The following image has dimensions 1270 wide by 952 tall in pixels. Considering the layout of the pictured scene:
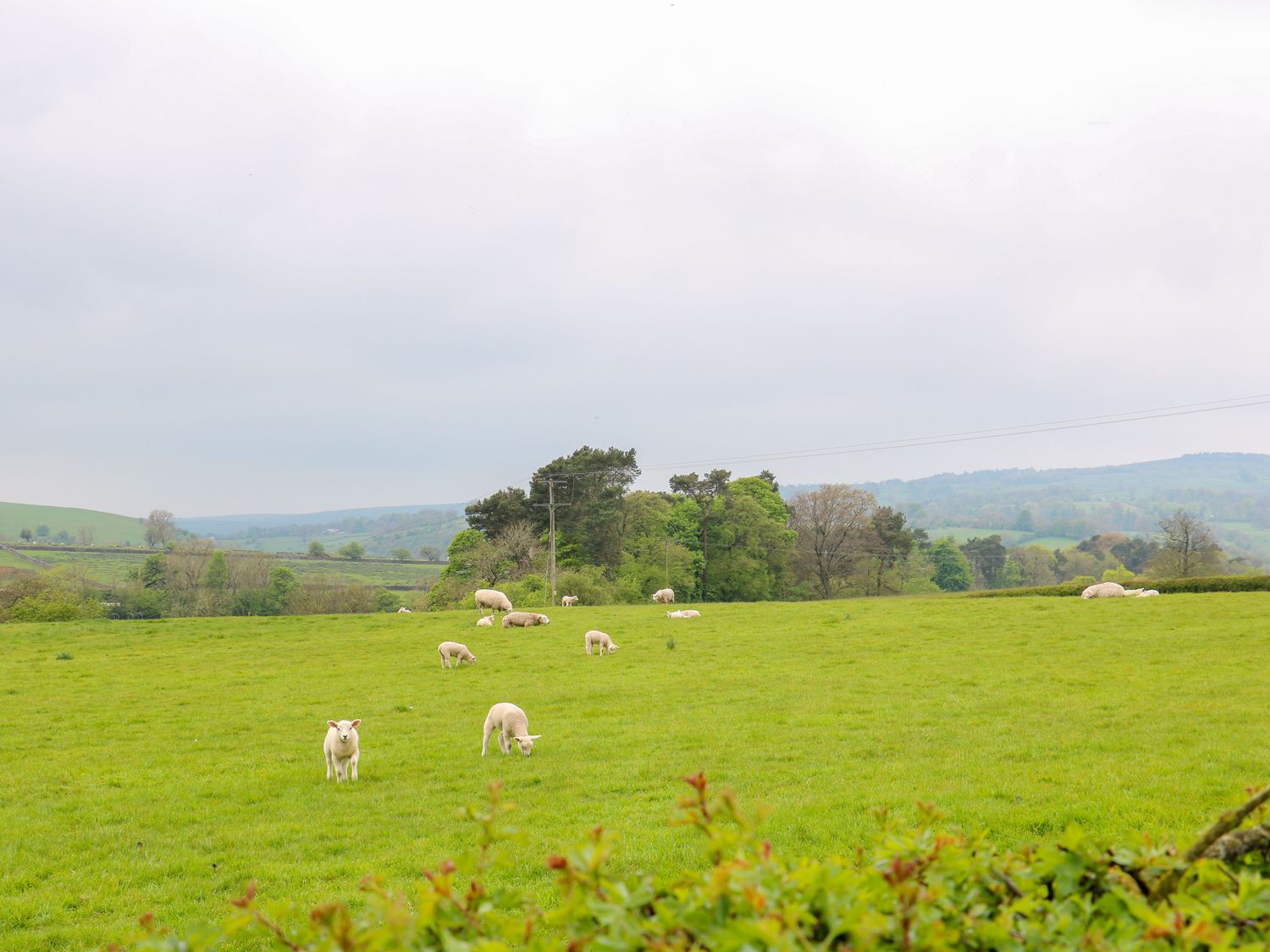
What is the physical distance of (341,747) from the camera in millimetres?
13117

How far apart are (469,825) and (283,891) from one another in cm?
270

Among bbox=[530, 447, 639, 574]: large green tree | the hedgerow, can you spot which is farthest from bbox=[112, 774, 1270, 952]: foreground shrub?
bbox=[530, 447, 639, 574]: large green tree

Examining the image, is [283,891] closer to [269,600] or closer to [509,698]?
[509,698]

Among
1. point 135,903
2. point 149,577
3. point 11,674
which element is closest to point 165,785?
point 135,903

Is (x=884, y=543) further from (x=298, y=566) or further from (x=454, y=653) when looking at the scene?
(x=298, y=566)

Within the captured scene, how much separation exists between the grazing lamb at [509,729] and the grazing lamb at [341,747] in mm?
2304

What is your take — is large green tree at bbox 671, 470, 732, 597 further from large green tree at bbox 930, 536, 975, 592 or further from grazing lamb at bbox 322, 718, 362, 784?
grazing lamb at bbox 322, 718, 362, 784

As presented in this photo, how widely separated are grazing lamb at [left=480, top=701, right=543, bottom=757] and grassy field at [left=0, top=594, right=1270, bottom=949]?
38cm

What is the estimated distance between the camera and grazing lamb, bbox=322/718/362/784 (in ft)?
42.7

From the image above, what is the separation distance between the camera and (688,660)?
24.5m

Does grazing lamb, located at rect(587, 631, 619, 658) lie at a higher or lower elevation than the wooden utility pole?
lower

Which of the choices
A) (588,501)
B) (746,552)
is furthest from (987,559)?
(588,501)

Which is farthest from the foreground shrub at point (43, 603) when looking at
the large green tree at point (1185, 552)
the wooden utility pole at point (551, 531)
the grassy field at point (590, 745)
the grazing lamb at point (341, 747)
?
the large green tree at point (1185, 552)

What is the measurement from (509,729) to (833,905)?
1308cm
